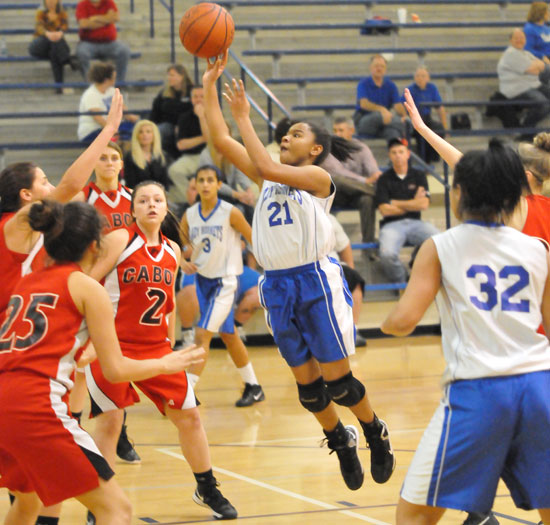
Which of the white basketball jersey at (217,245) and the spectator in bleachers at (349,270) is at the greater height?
the white basketball jersey at (217,245)

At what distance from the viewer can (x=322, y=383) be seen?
4.68 metres

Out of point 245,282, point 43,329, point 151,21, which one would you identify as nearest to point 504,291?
Answer: point 43,329

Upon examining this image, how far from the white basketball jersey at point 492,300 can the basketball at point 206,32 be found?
90.6 inches

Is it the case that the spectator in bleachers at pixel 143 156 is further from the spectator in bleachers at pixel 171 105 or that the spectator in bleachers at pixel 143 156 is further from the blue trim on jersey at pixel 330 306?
the blue trim on jersey at pixel 330 306

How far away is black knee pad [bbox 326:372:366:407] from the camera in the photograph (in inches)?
180

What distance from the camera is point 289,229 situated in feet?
14.8

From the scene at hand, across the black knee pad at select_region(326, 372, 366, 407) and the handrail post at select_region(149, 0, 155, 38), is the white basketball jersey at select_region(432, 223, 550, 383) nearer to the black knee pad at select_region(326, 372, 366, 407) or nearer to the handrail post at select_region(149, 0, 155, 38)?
the black knee pad at select_region(326, 372, 366, 407)

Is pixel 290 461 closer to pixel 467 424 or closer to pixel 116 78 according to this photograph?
pixel 467 424

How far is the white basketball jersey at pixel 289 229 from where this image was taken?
4.52 metres

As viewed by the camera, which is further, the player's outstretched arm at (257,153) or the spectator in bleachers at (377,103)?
the spectator in bleachers at (377,103)

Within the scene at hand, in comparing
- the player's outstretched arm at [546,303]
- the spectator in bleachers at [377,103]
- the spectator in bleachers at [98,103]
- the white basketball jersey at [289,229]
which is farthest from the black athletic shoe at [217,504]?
the spectator in bleachers at [377,103]

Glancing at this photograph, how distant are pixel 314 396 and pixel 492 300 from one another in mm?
1947

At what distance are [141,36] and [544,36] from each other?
4.97 metres

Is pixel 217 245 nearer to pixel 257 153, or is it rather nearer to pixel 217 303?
pixel 217 303
